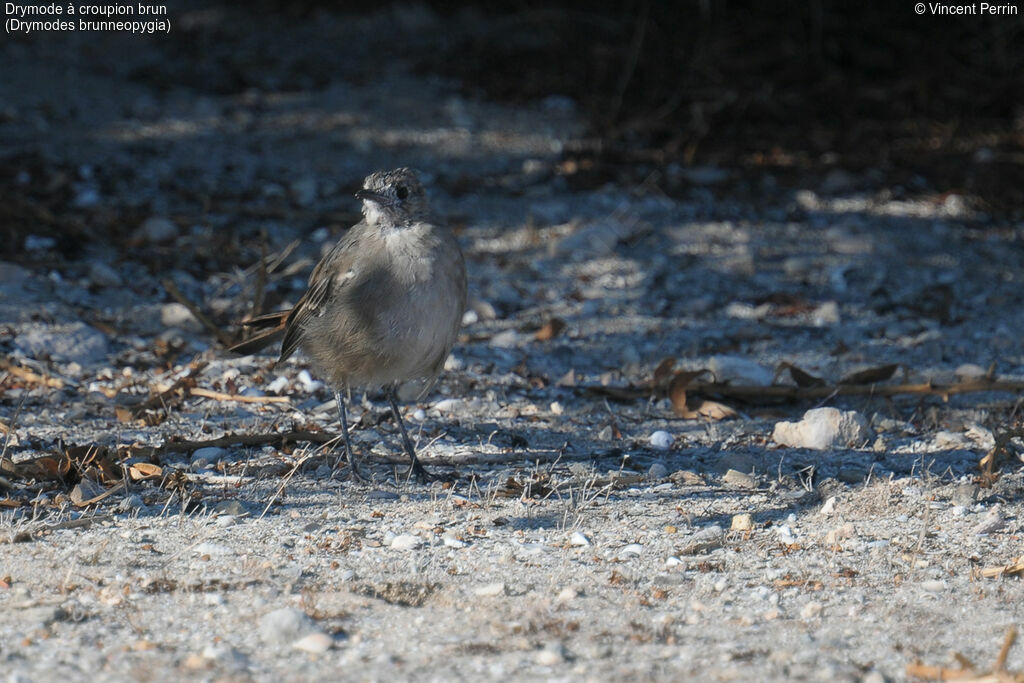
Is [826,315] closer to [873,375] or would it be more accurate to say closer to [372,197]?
[873,375]

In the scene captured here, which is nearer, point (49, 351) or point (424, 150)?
point (49, 351)

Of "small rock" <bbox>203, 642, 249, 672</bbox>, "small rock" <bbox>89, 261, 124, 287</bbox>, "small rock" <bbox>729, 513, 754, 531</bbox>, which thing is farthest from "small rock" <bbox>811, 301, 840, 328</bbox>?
"small rock" <bbox>203, 642, 249, 672</bbox>

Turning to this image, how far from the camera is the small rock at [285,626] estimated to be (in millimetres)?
3666

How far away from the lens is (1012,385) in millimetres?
6203

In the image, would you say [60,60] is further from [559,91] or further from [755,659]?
[755,659]

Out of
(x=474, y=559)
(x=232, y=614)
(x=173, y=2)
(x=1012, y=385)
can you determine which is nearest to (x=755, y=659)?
(x=474, y=559)

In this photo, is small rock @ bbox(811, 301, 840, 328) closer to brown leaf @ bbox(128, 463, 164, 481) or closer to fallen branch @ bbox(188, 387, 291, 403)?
fallen branch @ bbox(188, 387, 291, 403)

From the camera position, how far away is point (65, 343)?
6668mm

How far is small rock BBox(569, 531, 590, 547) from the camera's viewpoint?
452 cm

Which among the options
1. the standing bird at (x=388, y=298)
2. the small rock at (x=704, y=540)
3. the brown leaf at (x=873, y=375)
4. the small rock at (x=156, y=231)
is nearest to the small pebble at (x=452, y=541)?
the standing bird at (x=388, y=298)

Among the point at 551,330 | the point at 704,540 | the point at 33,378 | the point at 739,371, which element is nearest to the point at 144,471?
the point at 33,378

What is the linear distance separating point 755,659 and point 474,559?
1.16 metres

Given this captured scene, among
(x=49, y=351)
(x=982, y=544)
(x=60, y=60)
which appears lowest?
(x=982, y=544)

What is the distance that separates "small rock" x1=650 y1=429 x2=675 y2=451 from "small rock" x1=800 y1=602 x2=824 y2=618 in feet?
5.73
